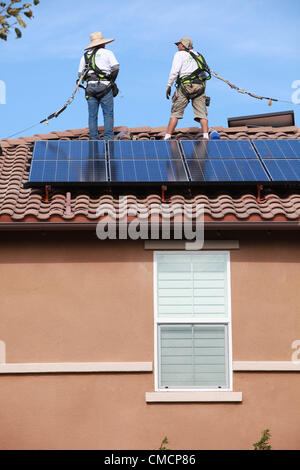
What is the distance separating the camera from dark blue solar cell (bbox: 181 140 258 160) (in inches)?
509

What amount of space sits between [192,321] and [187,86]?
19.3 feet

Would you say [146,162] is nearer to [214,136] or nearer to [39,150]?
[39,150]

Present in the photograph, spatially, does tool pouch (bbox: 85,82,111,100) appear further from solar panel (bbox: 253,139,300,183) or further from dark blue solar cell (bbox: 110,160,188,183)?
solar panel (bbox: 253,139,300,183)

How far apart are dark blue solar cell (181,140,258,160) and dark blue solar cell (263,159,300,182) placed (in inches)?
14.7

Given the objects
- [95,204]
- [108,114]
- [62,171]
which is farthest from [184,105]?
[95,204]

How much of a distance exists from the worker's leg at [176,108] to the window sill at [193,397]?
232 inches

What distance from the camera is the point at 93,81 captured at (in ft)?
49.6

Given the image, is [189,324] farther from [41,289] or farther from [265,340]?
[41,289]

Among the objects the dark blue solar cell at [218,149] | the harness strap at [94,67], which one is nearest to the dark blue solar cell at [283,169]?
the dark blue solar cell at [218,149]

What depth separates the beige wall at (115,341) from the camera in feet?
35.2

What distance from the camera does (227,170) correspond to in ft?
40.6

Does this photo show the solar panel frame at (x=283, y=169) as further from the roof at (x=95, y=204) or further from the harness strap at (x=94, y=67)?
the harness strap at (x=94, y=67)

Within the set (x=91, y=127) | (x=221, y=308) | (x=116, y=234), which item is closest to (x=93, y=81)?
(x=91, y=127)

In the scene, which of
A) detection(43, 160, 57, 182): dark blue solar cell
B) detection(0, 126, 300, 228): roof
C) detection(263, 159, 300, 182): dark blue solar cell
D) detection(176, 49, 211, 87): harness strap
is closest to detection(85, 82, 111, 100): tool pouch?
detection(176, 49, 211, 87): harness strap
